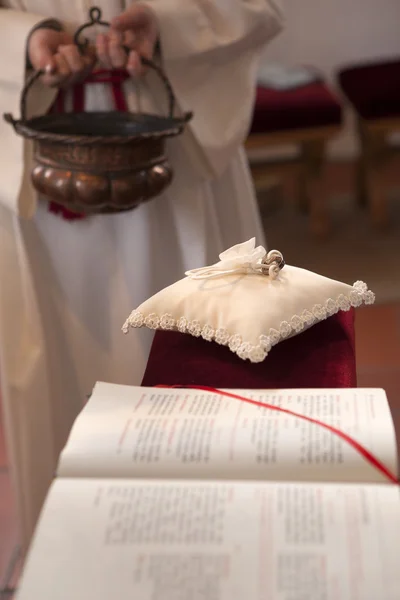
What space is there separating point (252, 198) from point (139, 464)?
121 centimetres

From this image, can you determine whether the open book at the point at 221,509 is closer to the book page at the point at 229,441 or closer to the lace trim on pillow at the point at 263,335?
the book page at the point at 229,441

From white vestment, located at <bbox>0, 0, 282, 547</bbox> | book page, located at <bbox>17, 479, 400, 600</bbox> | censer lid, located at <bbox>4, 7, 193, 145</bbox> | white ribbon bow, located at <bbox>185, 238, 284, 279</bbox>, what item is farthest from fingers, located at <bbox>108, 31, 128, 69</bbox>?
book page, located at <bbox>17, 479, 400, 600</bbox>

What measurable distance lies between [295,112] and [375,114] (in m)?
0.31

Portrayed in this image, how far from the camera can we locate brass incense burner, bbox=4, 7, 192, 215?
1236mm

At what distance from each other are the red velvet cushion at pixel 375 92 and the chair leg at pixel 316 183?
22 centimetres

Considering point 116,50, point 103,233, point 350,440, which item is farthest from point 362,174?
point 350,440

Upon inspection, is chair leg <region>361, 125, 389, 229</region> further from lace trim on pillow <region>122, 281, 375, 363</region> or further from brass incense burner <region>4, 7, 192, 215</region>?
lace trim on pillow <region>122, 281, 375, 363</region>

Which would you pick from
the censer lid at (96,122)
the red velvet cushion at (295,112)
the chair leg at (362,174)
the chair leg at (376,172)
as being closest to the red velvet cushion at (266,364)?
the censer lid at (96,122)

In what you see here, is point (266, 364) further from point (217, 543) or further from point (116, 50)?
point (116, 50)

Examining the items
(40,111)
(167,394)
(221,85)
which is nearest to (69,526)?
(167,394)

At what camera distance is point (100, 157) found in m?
1.25

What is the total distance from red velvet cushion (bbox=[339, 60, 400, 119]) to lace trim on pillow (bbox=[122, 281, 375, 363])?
258cm

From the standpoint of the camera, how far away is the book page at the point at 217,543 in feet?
1.86

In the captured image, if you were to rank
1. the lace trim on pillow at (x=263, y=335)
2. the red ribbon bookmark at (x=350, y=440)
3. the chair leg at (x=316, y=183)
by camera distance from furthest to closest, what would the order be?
the chair leg at (x=316, y=183)
the lace trim on pillow at (x=263, y=335)
the red ribbon bookmark at (x=350, y=440)
